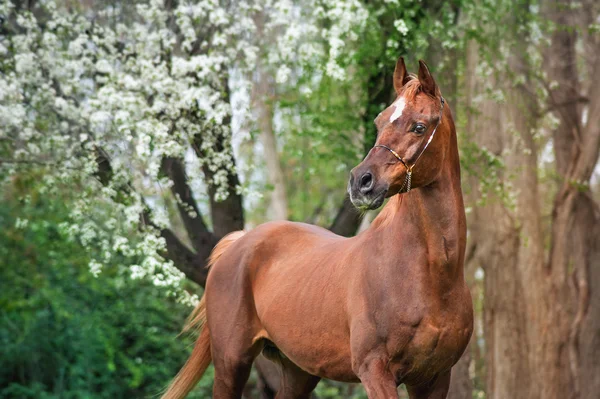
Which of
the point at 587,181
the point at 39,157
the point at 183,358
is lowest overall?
the point at 183,358

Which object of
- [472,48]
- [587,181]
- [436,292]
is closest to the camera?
[436,292]

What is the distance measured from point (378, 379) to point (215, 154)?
12.9 ft

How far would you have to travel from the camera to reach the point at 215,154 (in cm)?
821

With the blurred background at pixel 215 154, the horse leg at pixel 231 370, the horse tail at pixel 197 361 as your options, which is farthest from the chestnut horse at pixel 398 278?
the blurred background at pixel 215 154

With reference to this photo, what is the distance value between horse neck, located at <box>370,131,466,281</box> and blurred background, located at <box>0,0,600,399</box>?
3.05 metres

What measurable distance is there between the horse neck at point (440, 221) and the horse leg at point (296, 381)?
76.9 inches

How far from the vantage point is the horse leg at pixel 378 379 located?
4.73m

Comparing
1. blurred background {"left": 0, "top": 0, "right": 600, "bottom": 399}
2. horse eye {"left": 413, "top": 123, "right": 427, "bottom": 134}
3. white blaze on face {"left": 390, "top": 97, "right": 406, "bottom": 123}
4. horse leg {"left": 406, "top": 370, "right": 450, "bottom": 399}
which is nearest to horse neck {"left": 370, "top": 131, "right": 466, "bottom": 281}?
horse eye {"left": 413, "top": 123, "right": 427, "bottom": 134}

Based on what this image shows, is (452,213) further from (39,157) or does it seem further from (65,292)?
(65,292)

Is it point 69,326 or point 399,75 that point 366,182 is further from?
point 69,326

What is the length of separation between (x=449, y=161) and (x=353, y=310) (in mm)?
1043

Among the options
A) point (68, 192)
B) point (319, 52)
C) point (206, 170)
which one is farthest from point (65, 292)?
point (319, 52)

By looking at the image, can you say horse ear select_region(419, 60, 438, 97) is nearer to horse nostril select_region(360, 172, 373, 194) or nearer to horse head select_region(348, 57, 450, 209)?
horse head select_region(348, 57, 450, 209)

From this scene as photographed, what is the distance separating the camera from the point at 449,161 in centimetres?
486
